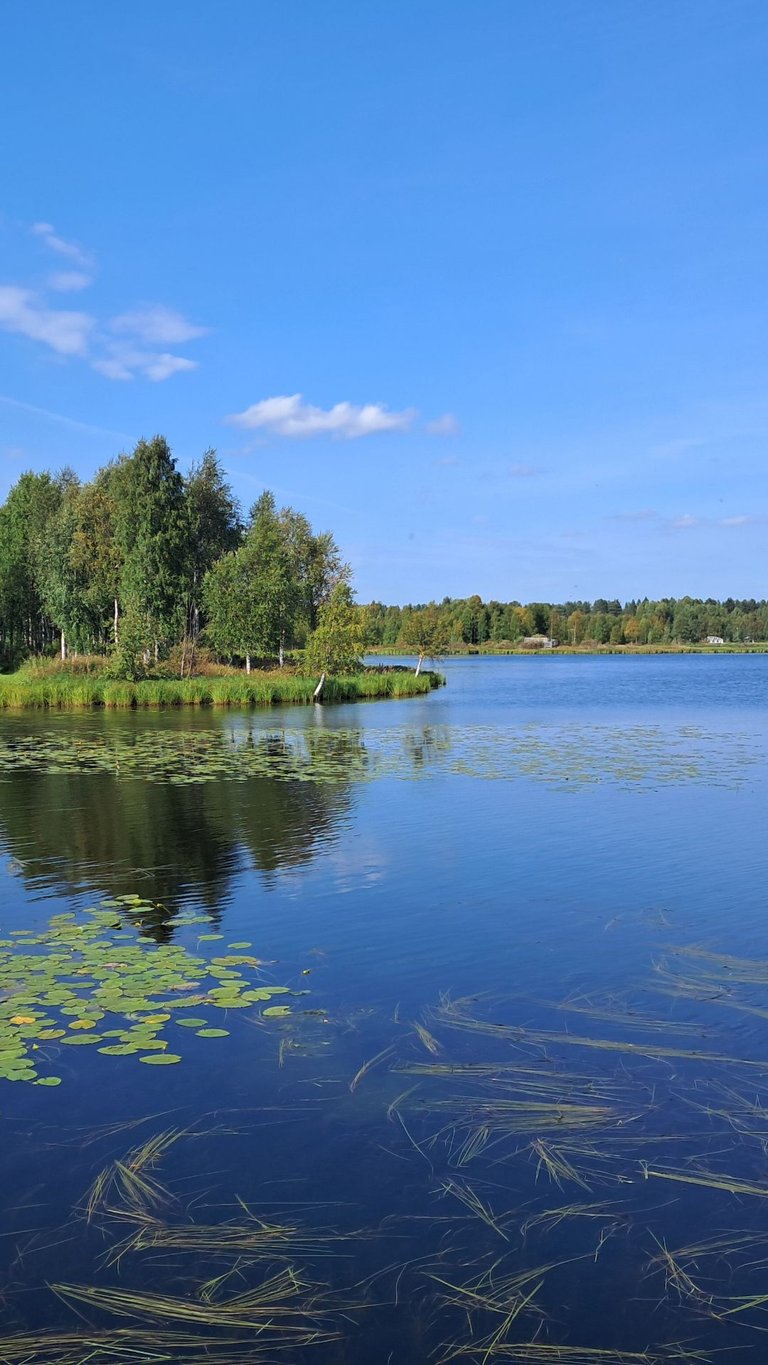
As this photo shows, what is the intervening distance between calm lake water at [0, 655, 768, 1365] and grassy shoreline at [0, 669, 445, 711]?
30.9 meters

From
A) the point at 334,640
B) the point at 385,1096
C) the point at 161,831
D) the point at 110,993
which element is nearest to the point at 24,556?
the point at 334,640

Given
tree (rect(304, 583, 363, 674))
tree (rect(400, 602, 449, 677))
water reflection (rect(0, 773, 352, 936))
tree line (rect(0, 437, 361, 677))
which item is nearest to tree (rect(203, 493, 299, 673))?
tree line (rect(0, 437, 361, 677))

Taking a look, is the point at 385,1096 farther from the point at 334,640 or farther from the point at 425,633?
the point at 425,633

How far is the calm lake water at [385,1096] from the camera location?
4766 mm

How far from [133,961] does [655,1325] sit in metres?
6.56

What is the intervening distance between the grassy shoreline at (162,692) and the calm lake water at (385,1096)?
3090 cm

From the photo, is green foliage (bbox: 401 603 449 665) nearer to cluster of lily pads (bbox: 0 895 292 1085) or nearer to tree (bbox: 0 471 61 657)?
tree (bbox: 0 471 61 657)

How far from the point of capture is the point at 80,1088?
23.3ft

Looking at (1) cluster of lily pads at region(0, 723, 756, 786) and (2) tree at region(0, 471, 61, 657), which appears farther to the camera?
(2) tree at region(0, 471, 61, 657)

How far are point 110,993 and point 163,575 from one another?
5282 cm

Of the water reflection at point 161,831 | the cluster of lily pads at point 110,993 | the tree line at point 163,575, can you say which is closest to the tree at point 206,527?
the tree line at point 163,575

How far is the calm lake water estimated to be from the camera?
188 inches

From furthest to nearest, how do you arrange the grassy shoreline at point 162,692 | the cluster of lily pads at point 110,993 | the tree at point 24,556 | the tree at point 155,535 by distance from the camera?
the tree at point 24,556 < the tree at point 155,535 < the grassy shoreline at point 162,692 < the cluster of lily pads at point 110,993

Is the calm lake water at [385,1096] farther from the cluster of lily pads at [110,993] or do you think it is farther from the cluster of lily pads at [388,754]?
the cluster of lily pads at [388,754]
